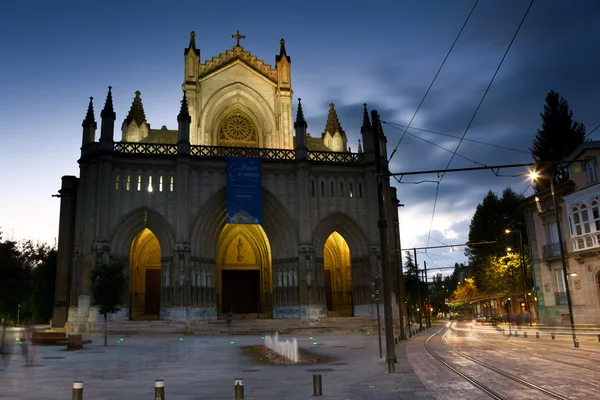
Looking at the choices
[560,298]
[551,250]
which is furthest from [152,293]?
[560,298]

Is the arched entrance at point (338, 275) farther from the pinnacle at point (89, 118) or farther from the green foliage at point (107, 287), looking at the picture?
the pinnacle at point (89, 118)

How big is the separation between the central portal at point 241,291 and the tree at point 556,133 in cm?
2898

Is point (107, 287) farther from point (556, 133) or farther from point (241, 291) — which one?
point (556, 133)

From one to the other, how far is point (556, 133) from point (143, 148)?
39861 mm

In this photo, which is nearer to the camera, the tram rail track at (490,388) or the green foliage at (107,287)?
the tram rail track at (490,388)

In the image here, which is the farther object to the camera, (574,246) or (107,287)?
(574,246)

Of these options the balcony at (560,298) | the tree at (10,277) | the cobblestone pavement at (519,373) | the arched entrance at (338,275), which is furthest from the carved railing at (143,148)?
the balcony at (560,298)

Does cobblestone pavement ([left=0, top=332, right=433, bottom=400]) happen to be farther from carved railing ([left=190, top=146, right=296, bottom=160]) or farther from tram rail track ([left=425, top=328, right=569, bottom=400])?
carved railing ([left=190, top=146, right=296, bottom=160])

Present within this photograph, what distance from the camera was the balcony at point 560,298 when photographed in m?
35.2

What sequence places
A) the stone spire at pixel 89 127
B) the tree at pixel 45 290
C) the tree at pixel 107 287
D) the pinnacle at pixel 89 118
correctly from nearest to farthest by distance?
the tree at pixel 107 287 < the stone spire at pixel 89 127 < the pinnacle at pixel 89 118 < the tree at pixel 45 290

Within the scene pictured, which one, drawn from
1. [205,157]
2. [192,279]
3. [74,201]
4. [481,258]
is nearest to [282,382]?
[192,279]

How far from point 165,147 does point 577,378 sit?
34.4 metres

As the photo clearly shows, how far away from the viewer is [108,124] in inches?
1534

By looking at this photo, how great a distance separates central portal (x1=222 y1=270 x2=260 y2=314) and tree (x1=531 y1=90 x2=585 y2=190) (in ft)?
95.1
